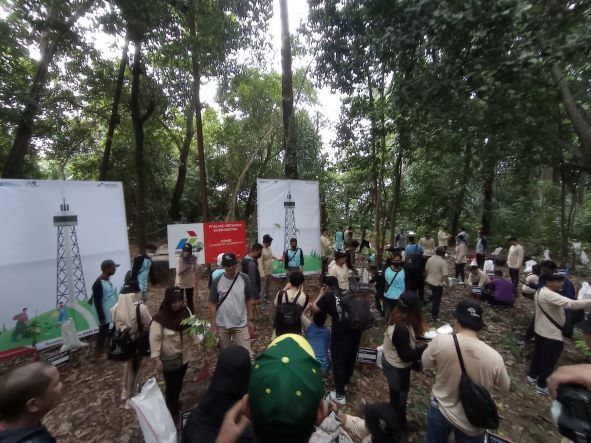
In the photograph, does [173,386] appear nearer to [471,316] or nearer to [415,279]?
[471,316]

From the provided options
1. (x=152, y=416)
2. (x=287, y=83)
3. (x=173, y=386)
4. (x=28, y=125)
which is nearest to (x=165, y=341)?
(x=173, y=386)

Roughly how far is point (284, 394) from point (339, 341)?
3083mm

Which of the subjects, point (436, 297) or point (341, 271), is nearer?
point (341, 271)

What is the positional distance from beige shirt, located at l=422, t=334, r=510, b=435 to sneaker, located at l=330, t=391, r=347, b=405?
1.91 metres

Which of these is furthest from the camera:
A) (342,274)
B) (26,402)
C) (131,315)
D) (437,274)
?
(437,274)

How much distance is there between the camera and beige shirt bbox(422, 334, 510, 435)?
8.12 feet

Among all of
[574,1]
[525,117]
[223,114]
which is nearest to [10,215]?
[574,1]

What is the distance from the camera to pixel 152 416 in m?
2.69

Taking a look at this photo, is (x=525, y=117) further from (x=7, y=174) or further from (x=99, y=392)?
(x=7, y=174)

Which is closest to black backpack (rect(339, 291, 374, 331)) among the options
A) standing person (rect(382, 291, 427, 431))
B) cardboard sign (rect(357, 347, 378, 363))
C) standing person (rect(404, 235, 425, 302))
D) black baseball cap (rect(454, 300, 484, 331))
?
standing person (rect(382, 291, 427, 431))

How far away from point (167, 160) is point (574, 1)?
1760cm

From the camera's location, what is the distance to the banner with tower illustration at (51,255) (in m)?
4.85

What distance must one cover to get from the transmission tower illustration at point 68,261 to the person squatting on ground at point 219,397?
15.4ft

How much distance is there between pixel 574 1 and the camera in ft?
14.7
